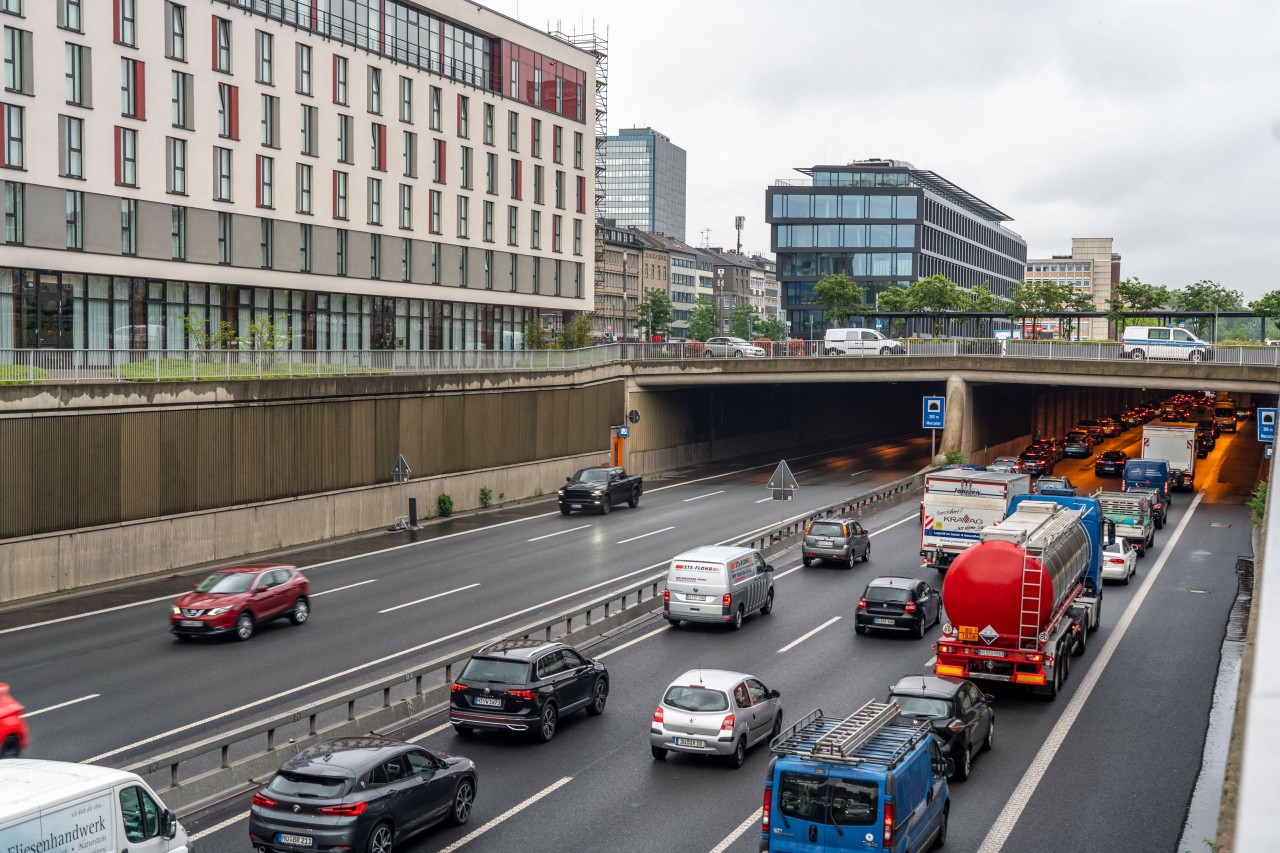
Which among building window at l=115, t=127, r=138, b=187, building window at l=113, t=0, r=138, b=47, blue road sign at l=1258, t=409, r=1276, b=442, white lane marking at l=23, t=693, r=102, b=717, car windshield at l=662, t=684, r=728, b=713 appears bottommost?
white lane marking at l=23, t=693, r=102, b=717

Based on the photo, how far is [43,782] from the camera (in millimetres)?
12891

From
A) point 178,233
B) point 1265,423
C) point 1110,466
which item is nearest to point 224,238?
point 178,233

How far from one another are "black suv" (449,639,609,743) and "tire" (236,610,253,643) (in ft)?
32.3

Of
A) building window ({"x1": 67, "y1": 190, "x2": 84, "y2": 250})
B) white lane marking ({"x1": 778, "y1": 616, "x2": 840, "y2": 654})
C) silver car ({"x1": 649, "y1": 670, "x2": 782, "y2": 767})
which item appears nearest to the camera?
silver car ({"x1": 649, "y1": 670, "x2": 782, "y2": 767})

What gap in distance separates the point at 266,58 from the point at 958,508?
134ft

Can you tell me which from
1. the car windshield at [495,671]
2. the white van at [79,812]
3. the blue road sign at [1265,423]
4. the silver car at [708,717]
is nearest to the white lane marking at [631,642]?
the car windshield at [495,671]

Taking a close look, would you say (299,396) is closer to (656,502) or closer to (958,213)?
(656,502)

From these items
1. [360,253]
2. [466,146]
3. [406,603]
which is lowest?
[406,603]

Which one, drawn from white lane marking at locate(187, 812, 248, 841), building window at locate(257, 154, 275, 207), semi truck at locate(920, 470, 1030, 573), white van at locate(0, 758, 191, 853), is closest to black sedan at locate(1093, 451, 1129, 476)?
semi truck at locate(920, 470, 1030, 573)

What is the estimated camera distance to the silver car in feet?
67.0

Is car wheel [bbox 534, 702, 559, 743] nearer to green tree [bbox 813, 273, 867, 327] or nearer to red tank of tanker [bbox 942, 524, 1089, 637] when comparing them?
red tank of tanker [bbox 942, 524, 1089, 637]

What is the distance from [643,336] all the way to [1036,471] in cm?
10482

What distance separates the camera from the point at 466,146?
240ft

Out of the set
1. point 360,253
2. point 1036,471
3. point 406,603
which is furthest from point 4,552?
point 1036,471
